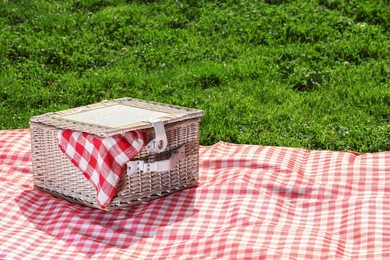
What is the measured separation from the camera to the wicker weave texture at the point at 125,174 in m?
3.99

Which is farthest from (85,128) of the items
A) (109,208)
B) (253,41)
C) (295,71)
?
(253,41)

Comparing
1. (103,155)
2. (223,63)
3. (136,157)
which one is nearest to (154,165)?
(136,157)

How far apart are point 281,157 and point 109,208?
115 centimetres

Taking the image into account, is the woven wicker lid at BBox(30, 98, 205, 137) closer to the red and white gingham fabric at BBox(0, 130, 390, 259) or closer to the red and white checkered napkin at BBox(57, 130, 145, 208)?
the red and white checkered napkin at BBox(57, 130, 145, 208)

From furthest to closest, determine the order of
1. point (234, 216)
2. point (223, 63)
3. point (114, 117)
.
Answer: point (223, 63), point (114, 117), point (234, 216)

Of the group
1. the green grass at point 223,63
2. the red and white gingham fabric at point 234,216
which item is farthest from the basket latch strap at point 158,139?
the green grass at point 223,63

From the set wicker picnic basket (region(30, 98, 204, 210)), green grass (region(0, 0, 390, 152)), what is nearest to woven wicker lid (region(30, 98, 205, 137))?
wicker picnic basket (region(30, 98, 204, 210))

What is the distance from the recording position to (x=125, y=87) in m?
6.27

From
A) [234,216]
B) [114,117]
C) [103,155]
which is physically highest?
[114,117]

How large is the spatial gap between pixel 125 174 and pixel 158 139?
24 centimetres

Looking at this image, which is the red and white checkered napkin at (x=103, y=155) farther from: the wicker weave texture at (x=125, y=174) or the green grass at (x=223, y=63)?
the green grass at (x=223, y=63)

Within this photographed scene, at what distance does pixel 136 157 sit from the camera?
12.9 feet

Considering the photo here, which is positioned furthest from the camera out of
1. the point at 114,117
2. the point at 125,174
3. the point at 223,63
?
the point at 223,63

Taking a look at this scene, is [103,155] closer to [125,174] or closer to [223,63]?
[125,174]
